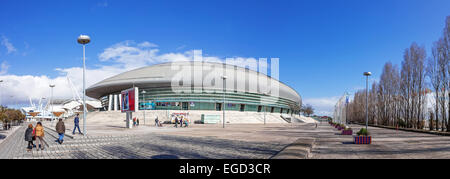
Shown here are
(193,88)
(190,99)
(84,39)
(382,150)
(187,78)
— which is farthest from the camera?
(187,78)

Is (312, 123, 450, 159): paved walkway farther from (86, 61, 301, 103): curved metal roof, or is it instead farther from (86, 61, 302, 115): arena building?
(86, 61, 301, 103): curved metal roof

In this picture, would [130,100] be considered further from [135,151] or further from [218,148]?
[218,148]

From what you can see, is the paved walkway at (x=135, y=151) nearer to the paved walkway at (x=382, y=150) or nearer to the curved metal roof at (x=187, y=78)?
the paved walkway at (x=382, y=150)

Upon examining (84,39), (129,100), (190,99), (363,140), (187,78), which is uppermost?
(187,78)

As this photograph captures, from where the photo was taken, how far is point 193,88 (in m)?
80.9

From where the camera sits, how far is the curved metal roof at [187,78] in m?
80.4

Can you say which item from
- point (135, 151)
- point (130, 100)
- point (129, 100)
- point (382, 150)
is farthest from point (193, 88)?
point (382, 150)

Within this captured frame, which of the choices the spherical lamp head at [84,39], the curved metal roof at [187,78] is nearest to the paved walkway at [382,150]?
the spherical lamp head at [84,39]

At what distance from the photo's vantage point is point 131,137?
62.7ft

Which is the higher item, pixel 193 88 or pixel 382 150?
pixel 193 88

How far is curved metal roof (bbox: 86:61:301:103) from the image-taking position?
3164 inches

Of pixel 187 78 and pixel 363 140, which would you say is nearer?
pixel 363 140

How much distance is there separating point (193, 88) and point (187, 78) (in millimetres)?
3515
